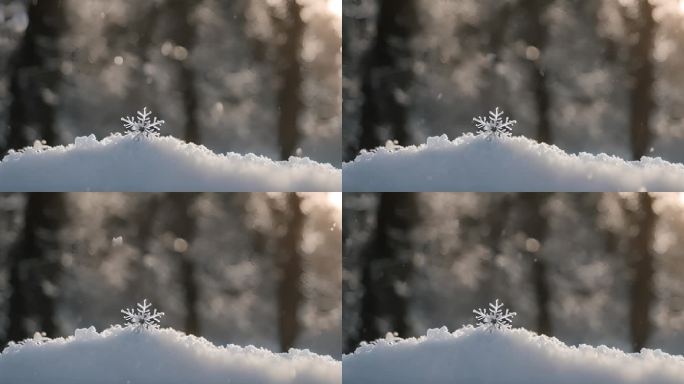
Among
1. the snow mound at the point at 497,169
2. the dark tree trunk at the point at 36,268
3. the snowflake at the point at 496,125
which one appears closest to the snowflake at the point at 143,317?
the dark tree trunk at the point at 36,268

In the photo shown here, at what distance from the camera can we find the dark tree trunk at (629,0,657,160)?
71.8 inches

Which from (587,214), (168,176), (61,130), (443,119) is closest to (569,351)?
(587,214)

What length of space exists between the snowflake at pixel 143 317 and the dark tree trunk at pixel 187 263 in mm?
78

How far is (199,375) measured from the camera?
187 centimetres

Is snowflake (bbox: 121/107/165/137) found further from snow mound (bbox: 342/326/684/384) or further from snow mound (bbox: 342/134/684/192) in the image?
snow mound (bbox: 342/326/684/384)

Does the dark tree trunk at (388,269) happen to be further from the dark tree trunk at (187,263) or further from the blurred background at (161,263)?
the dark tree trunk at (187,263)

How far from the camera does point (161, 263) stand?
73.5 inches

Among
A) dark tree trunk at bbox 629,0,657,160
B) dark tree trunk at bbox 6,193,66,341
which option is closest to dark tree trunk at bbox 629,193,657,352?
dark tree trunk at bbox 629,0,657,160

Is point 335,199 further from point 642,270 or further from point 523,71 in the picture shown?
point 642,270

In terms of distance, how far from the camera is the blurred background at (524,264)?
182 centimetres

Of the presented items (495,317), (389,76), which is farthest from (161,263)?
(495,317)

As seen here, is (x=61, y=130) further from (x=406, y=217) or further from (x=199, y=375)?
(x=406, y=217)

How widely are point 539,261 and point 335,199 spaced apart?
1.80 ft

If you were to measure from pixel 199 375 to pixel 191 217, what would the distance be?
0.41 meters
